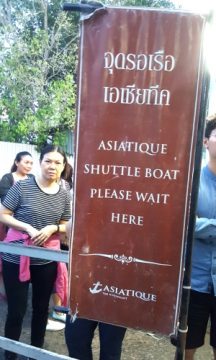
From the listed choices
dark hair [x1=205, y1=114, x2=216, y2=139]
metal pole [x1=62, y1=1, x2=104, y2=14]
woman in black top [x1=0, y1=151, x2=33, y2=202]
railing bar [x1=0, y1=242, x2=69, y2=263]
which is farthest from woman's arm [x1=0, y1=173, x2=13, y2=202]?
metal pole [x1=62, y1=1, x2=104, y2=14]

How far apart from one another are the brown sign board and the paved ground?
1682 mm

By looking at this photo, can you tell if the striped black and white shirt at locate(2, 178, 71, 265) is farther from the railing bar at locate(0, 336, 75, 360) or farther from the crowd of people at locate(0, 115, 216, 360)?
the railing bar at locate(0, 336, 75, 360)

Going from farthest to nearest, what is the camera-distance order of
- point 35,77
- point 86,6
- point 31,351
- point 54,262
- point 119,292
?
point 35,77 < point 54,262 < point 31,351 < point 119,292 < point 86,6

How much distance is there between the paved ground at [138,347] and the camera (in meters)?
3.27

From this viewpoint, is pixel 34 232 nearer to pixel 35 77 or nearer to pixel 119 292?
pixel 119 292

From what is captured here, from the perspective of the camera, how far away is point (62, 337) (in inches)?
140

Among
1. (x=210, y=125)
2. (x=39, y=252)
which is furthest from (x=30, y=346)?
(x=210, y=125)

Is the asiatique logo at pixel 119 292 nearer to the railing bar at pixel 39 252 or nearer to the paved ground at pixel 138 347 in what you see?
the railing bar at pixel 39 252

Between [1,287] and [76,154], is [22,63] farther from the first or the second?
[76,154]

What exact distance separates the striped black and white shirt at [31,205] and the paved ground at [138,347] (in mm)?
934

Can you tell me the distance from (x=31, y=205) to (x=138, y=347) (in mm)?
1528

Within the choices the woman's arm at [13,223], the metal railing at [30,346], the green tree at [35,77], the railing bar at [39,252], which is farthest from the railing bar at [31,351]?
the green tree at [35,77]

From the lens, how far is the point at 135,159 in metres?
1.65

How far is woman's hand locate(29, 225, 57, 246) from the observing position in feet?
9.01
